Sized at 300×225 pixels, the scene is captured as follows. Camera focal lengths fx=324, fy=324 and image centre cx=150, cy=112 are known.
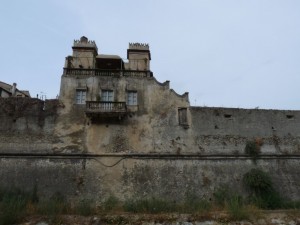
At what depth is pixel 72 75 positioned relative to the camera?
2094cm

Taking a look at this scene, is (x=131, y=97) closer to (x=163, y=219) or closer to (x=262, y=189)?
(x=262, y=189)

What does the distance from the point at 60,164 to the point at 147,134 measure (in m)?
5.48

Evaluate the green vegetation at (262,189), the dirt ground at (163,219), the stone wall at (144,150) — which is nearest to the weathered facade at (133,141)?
the stone wall at (144,150)

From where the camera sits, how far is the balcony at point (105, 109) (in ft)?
63.9

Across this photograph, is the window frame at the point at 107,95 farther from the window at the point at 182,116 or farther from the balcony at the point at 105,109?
the window at the point at 182,116

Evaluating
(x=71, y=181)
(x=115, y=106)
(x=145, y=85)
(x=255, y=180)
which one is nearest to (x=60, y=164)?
(x=71, y=181)

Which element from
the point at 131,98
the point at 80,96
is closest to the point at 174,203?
the point at 131,98

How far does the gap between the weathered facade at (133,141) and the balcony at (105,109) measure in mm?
60

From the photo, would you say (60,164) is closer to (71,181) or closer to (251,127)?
(71,181)

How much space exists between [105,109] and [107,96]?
1.35m

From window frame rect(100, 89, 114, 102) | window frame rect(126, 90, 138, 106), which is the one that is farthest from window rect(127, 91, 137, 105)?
window frame rect(100, 89, 114, 102)

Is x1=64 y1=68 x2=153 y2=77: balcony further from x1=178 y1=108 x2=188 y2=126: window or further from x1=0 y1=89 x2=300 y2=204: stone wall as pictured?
x1=178 y1=108 x2=188 y2=126: window

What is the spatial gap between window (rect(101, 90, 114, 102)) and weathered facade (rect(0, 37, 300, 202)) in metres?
0.07

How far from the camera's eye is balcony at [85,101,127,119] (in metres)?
19.5
